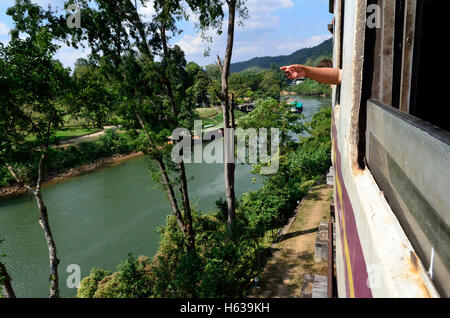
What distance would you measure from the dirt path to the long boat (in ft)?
20.7

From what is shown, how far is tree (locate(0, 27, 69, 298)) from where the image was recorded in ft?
19.5

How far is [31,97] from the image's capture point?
21.9ft

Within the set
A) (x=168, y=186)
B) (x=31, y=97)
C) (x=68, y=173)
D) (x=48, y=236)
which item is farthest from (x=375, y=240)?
(x=68, y=173)

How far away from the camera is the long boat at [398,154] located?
558 mm

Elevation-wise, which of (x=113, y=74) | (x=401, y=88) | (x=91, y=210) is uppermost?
(x=113, y=74)

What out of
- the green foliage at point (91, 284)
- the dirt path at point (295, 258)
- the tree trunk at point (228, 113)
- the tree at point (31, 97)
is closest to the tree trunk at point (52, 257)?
the tree at point (31, 97)

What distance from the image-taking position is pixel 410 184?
0.69 meters

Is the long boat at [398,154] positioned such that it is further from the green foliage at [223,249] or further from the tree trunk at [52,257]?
the tree trunk at [52,257]

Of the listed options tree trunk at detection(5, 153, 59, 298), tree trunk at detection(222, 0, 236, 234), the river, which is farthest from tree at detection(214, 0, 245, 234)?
tree trunk at detection(5, 153, 59, 298)

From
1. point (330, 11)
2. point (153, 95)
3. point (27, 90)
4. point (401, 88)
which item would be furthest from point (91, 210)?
point (401, 88)

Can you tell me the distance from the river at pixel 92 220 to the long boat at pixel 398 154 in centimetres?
910
